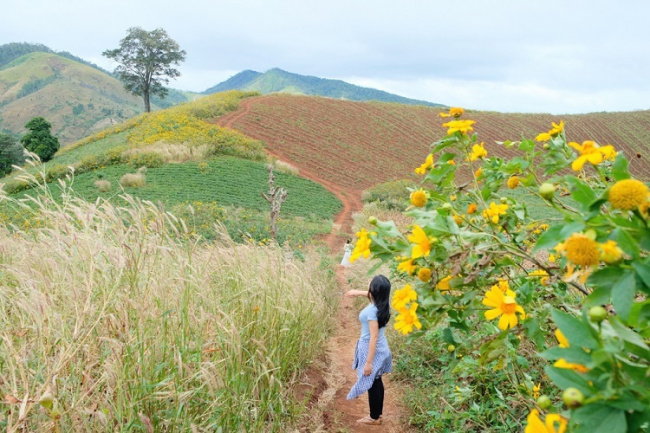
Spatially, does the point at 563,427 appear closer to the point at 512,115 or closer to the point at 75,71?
the point at 512,115

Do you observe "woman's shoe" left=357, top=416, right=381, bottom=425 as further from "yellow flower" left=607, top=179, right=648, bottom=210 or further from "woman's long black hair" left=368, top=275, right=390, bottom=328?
"yellow flower" left=607, top=179, right=648, bottom=210

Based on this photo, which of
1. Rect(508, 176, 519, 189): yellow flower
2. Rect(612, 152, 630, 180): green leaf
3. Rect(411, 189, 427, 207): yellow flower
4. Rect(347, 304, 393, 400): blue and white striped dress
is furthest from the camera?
Rect(347, 304, 393, 400): blue and white striped dress

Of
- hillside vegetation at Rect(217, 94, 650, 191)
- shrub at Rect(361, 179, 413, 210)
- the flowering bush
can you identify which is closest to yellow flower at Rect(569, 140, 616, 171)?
the flowering bush

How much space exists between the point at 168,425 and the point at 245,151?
21.1 meters

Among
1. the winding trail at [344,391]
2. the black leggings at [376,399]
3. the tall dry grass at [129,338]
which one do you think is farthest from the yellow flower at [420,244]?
the black leggings at [376,399]

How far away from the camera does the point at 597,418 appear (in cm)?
61

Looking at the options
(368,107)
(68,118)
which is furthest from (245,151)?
(68,118)

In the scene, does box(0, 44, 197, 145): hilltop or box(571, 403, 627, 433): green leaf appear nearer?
box(571, 403, 627, 433): green leaf

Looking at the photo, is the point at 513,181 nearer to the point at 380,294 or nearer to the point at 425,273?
the point at 425,273

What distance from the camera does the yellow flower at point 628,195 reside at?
667mm

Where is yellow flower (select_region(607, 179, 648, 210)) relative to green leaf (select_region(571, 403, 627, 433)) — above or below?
above

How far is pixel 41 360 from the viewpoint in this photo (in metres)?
1.99

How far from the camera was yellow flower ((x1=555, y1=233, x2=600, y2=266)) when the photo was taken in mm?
685

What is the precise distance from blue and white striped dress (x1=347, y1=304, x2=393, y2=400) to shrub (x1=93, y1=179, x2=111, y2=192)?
1288cm
